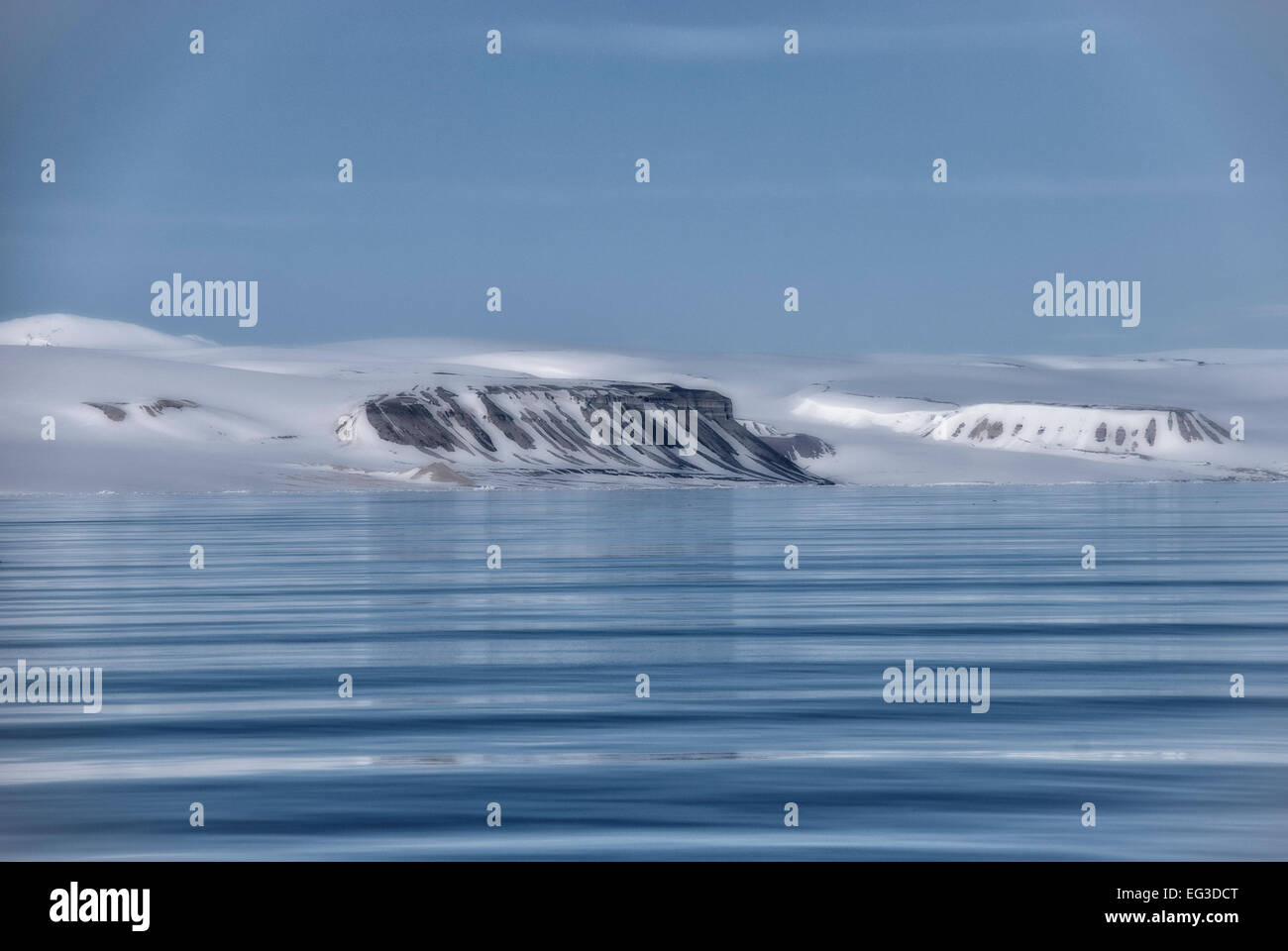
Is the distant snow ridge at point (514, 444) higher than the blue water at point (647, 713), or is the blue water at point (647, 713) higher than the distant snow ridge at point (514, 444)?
the distant snow ridge at point (514, 444)

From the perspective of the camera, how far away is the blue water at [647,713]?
13086 millimetres

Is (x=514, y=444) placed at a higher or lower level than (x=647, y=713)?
higher

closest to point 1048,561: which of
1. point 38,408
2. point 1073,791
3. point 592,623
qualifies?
point 592,623

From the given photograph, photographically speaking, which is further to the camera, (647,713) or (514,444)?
(514,444)

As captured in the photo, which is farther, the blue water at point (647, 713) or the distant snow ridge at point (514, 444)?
the distant snow ridge at point (514, 444)

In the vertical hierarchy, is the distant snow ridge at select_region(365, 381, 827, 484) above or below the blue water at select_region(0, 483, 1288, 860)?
above

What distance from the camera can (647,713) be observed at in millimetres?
18188

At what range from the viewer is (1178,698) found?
747 inches

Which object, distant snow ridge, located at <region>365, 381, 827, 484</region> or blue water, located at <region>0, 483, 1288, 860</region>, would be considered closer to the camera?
blue water, located at <region>0, 483, 1288, 860</region>

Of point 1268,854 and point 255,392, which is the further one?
point 255,392

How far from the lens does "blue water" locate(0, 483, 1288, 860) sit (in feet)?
42.9
